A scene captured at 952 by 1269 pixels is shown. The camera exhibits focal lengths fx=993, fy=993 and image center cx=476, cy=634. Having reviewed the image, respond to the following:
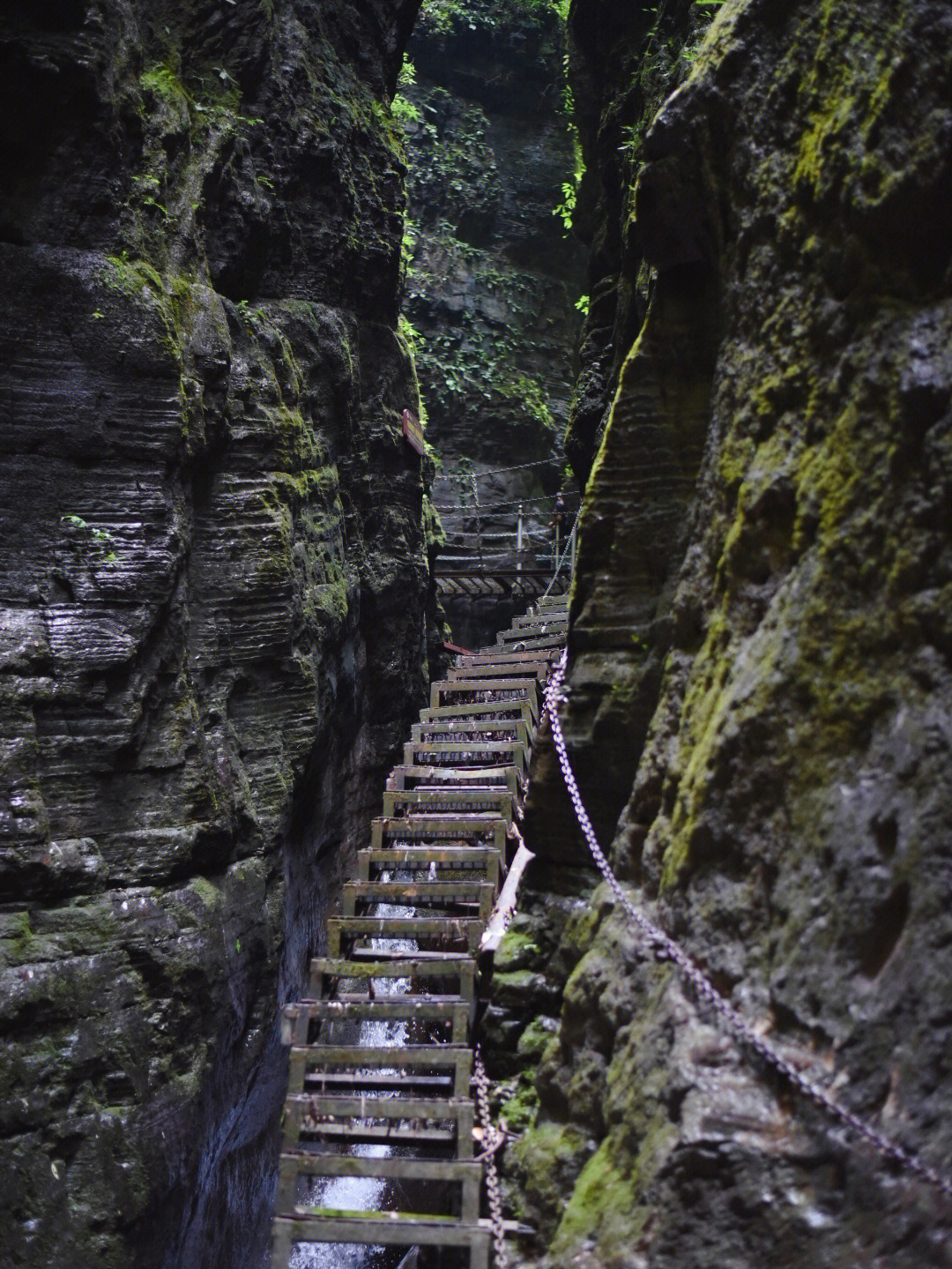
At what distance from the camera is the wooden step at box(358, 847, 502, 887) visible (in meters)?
8.11

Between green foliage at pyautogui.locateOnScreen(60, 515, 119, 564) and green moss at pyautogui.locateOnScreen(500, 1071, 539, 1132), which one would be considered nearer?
green moss at pyautogui.locateOnScreen(500, 1071, 539, 1132)

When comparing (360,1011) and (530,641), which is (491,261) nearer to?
(530,641)

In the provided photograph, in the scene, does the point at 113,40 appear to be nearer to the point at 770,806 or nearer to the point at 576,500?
the point at 770,806

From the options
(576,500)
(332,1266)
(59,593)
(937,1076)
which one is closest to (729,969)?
(937,1076)

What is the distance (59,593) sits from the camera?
8.22 metres

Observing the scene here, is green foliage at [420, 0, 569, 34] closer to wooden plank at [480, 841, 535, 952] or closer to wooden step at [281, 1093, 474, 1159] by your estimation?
wooden plank at [480, 841, 535, 952]

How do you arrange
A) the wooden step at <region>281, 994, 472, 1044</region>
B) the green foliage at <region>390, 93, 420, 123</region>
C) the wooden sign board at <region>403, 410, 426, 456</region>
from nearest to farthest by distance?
the wooden step at <region>281, 994, 472, 1044</region>, the wooden sign board at <region>403, 410, 426, 456</region>, the green foliage at <region>390, 93, 420, 123</region>

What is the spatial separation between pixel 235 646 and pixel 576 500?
10.3 metres

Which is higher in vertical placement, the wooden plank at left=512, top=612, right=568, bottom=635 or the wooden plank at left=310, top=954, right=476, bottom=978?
the wooden plank at left=512, top=612, right=568, bottom=635

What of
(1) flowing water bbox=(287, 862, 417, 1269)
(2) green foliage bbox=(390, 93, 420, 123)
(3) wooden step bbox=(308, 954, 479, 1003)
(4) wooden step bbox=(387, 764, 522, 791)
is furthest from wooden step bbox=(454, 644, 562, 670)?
(2) green foliage bbox=(390, 93, 420, 123)

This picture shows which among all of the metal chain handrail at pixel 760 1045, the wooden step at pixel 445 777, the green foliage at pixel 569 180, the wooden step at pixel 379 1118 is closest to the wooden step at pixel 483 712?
the wooden step at pixel 445 777

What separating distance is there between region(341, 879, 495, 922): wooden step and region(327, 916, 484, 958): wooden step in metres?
0.29

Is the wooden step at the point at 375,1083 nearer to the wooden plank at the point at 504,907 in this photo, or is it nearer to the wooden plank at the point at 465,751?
the wooden plank at the point at 504,907

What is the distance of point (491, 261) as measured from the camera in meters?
24.7
